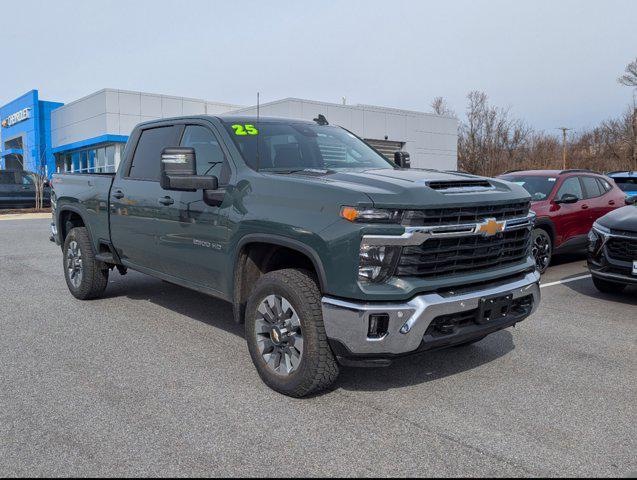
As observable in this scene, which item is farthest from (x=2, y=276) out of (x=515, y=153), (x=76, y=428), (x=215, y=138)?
(x=515, y=153)

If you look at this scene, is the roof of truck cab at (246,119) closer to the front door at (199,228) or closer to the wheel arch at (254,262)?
the front door at (199,228)

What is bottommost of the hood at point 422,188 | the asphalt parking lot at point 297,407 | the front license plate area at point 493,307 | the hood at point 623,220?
the asphalt parking lot at point 297,407

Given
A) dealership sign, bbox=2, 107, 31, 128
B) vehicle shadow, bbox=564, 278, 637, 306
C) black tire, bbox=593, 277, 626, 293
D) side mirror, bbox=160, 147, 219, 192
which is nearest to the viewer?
side mirror, bbox=160, 147, 219, 192

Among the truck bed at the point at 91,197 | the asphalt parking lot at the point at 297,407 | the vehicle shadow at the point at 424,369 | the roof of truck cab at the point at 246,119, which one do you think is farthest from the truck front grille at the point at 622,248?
the truck bed at the point at 91,197

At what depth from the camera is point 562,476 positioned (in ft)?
9.57

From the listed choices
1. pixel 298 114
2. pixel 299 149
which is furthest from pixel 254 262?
pixel 298 114

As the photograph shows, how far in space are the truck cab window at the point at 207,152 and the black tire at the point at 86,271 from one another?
7.06 feet

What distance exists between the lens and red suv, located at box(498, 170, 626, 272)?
28.4ft

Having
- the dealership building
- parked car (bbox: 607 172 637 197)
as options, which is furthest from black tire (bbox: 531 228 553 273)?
the dealership building

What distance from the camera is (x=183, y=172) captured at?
14.5ft

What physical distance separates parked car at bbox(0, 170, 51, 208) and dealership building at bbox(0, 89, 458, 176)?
281 centimetres

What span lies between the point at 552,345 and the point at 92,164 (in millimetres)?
33524

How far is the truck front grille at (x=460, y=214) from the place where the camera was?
3.54m

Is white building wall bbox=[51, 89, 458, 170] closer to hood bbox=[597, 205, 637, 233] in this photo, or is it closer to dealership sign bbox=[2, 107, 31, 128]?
dealership sign bbox=[2, 107, 31, 128]
